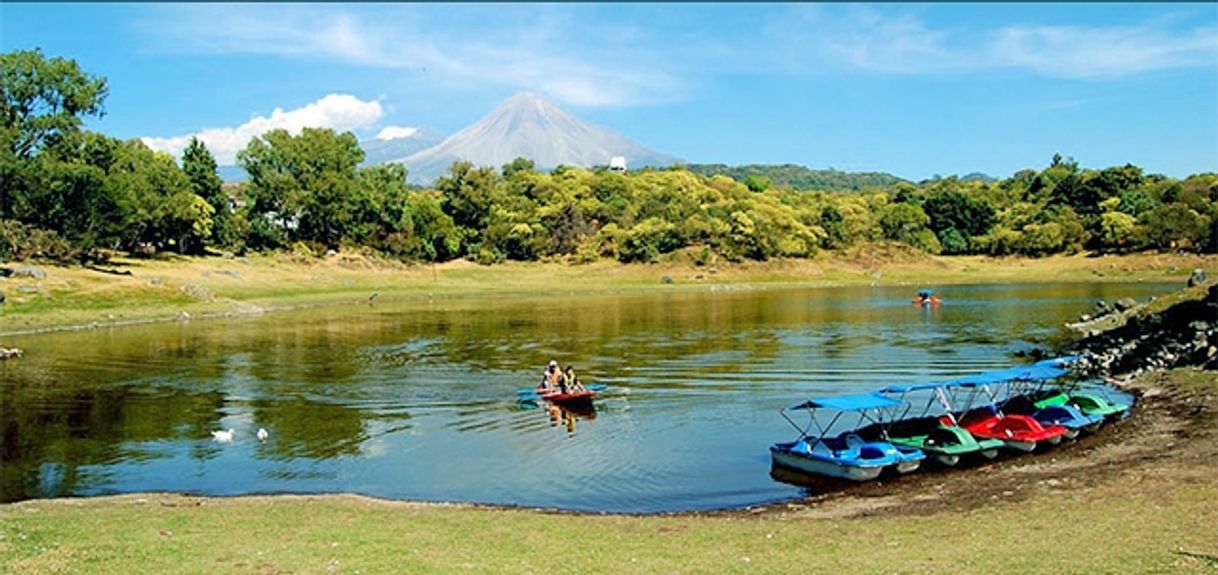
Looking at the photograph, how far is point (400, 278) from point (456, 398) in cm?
7677

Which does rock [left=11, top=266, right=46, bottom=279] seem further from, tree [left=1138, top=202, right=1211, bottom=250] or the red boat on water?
tree [left=1138, top=202, right=1211, bottom=250]

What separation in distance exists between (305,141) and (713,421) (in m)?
100

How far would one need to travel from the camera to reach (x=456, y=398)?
127 feet

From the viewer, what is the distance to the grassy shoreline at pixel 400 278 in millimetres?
69688

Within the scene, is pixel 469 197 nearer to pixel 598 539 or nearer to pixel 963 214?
pixel 963 214

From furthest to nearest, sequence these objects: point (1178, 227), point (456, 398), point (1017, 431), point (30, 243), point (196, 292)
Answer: point (1178, 227) < point (196, 292) < point (30, 243) < point (456, 398) < point (1017, 431)

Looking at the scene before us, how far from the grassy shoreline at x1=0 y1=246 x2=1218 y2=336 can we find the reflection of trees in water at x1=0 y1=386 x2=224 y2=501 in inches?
1073

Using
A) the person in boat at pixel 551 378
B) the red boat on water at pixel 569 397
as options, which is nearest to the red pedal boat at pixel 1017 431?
the red boat on water at pixel 569 397

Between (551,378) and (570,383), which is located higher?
(551,378)

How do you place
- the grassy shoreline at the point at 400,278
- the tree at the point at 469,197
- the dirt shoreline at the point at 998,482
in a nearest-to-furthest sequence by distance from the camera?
1. the dirt shoreline at the point at 998,482
2. the grassy shoreline at the point at 400,278
3. the tree at the point at 469,197

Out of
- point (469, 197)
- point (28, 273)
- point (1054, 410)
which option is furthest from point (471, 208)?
point (1054, 410)

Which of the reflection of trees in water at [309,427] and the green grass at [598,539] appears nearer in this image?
the green grass at [598,539]

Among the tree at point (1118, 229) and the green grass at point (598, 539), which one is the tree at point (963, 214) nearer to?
the tree at point (1118, 229)

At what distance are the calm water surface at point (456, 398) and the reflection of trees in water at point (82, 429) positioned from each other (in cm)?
11
